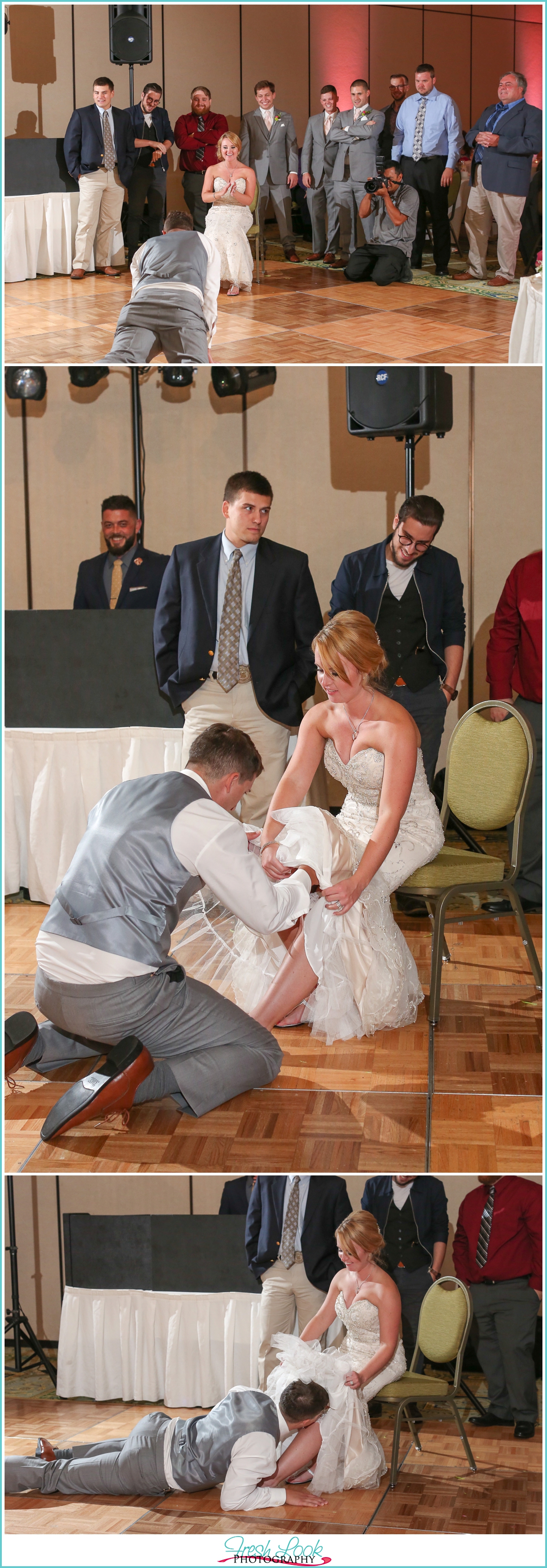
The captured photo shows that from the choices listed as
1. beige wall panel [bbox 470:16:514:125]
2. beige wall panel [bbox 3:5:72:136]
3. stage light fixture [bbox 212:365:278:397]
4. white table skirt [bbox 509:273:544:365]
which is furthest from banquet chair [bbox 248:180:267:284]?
stage light fixture [bbox 212:365:278:397]

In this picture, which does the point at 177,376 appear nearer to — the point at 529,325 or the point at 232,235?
the point at 232,235

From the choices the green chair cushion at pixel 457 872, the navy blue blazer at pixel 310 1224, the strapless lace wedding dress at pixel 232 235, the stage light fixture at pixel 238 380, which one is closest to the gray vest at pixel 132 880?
the navy blue blazer at pixel 310 1224

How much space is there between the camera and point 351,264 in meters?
3.61

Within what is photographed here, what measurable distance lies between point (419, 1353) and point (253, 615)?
220cm

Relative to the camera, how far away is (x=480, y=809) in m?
3.32

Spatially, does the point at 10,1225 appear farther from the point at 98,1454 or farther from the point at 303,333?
the point at 303,333

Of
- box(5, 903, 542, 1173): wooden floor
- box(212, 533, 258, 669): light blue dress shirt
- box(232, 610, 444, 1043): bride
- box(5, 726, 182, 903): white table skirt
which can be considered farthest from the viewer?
box(5, 726, 182, 903): white table skirt

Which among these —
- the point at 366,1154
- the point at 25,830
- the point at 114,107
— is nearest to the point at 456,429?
the point at 114,107

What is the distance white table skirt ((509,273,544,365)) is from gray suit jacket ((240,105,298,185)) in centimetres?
74

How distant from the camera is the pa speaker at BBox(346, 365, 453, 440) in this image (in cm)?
376

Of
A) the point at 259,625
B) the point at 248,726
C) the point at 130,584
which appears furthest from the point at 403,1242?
the point at 130,584

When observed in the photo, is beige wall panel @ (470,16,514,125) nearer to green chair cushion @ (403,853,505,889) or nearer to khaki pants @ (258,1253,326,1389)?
green chair cushion @ (403,853,505,889)

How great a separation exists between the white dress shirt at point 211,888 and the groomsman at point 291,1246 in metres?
0.57

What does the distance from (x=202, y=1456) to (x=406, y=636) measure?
7.96 feet
